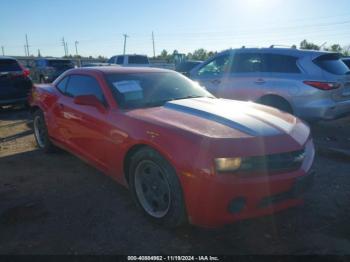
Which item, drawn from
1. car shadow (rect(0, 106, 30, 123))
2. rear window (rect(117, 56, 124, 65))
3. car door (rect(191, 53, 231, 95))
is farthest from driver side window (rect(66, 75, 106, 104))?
rear window (rect(117, 56, 124, 65))

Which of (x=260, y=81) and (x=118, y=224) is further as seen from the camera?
(x=260, y=81)

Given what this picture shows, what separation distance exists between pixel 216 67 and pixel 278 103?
1817mm

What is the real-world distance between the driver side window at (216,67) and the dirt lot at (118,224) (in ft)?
11.9

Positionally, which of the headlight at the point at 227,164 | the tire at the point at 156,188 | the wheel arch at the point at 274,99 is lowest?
the tire at the point at 156,188

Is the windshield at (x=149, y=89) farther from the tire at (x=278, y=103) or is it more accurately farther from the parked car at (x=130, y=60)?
the parked car at (x=130, y=60)

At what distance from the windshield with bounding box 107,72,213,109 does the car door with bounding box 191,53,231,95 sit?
3.16 meters

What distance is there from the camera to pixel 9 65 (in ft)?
33.6

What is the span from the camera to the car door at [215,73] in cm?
786

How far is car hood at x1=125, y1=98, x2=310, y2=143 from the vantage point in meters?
3.11

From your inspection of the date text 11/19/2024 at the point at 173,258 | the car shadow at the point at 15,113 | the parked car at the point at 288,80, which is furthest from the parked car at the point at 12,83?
the date text 11/19/2024 at the point at 173,258

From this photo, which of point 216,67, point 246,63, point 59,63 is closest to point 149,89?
point 246,63

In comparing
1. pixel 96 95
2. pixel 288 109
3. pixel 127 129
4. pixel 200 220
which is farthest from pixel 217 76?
pixel 200 220

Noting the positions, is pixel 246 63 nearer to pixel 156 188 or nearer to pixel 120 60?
pixel 156 188

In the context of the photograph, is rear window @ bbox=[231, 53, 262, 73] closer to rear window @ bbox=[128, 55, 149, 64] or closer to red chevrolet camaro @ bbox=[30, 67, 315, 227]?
red chevrolet camaro @ bbox=[30, 67, 315, 227]
